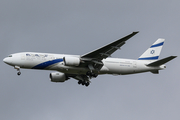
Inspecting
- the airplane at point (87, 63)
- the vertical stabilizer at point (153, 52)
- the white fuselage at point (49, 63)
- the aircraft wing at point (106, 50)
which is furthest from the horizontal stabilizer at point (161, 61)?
the aircraft wing at point (106, 50)

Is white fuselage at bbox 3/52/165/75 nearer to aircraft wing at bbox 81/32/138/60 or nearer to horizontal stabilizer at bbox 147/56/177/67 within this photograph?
aircraft wing at bbox 81/32/138/60

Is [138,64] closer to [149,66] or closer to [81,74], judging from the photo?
[149,66]

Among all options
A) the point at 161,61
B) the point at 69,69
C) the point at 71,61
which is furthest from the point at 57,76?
the point at 161,61

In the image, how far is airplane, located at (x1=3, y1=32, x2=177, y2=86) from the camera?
140 ft

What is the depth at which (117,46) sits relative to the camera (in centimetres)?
4197

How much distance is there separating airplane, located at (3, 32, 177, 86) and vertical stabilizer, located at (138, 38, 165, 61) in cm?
19

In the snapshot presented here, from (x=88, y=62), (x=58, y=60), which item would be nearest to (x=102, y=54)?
(x=88, y=62)

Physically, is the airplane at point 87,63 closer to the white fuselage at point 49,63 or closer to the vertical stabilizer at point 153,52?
the white fuselage at point 49,63

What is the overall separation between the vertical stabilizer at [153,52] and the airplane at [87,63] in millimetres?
195

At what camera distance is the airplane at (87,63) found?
42594mm

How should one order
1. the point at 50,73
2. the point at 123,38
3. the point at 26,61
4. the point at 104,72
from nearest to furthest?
the point at 123,38 → the point at 26,61 → the point at 104,72 → the point at 50,73

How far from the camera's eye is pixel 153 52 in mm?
50844

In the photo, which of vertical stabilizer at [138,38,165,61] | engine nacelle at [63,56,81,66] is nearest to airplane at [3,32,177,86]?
engine nacelle at [63,56,81,66]

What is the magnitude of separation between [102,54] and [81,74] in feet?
19.6
